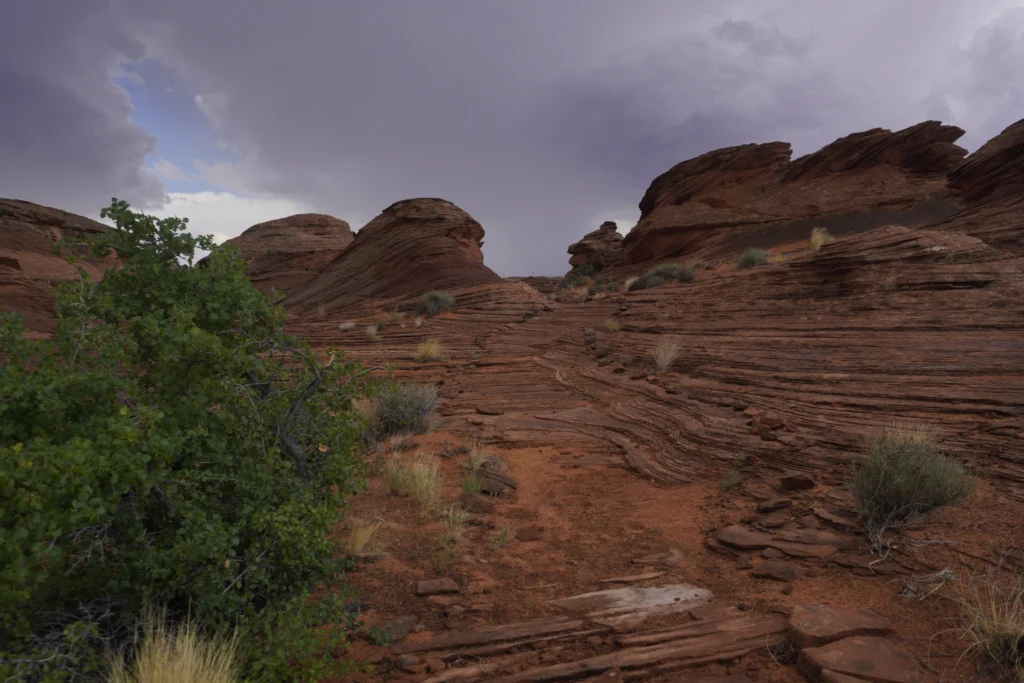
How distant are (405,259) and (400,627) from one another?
2460 centimetres

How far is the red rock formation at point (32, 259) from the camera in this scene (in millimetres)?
23391

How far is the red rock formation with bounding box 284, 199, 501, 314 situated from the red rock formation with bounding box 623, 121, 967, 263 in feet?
38.5

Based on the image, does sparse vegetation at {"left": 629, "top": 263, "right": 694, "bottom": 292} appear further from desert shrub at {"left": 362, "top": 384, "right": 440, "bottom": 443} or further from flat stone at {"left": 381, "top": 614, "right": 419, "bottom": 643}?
flat stone at {"left": 381, "top": 614, "right": 419, "bottom": 643}

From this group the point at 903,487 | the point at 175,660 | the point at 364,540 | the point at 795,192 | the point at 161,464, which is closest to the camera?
the point at 175,660

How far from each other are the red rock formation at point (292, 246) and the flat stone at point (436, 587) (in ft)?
108

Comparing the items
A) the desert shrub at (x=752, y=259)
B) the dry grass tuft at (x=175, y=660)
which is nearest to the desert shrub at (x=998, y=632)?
the dry grass tuft at (x=175, y=660)

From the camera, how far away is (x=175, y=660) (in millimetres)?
2844

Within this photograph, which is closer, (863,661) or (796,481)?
(863,661)

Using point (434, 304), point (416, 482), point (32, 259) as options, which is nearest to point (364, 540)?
point (416, 482)

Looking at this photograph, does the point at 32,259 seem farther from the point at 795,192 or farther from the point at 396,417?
the point at 795,192

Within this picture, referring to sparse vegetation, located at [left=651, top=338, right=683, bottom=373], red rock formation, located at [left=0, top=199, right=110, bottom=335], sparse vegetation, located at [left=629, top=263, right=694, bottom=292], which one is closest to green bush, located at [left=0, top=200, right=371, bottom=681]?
sparse vegetation, located at [left=651, top=338, right=683, bottom=373]

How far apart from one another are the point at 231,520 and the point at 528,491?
4023 mm

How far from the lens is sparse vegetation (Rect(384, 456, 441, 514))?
20.7ft

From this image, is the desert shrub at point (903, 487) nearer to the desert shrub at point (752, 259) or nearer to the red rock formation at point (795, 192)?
the desert shrub at point (752, 259)
